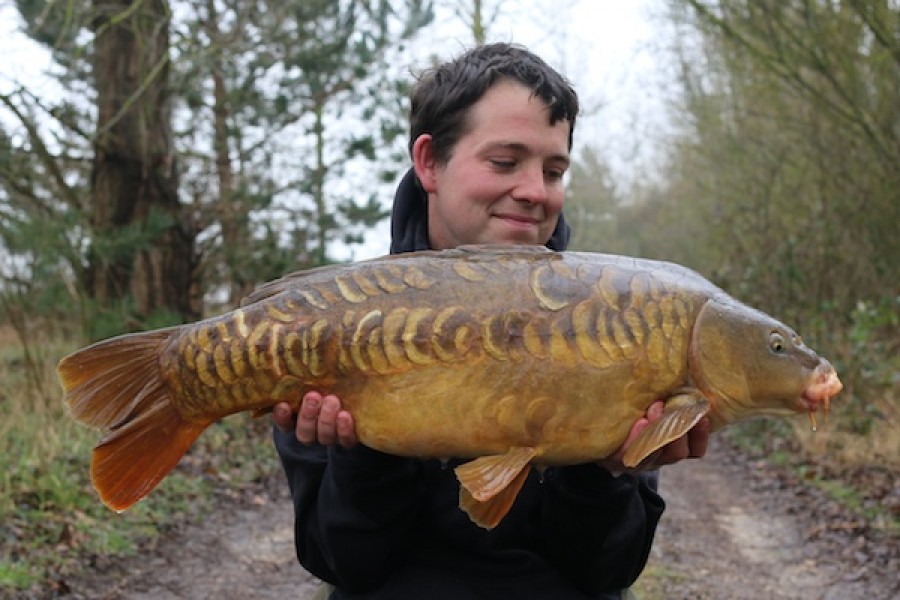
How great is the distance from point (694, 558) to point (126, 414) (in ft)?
16.5

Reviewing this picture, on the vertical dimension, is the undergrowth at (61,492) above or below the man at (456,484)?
below

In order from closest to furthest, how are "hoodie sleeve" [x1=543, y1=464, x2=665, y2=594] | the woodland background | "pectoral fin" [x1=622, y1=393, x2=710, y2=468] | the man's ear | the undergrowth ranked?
1. "pectoral fin" [x1=622, y1=393, x2=710, y2=468]
2. "hoodie sleeve" [x1=543, y1=464, x2=665, y2=594]
3. the man's ear
4. the undergrowth
5. the woodland background

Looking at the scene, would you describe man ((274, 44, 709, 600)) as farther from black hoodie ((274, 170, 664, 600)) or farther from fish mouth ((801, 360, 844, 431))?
fish mouth ((801, 360, 844, 431))

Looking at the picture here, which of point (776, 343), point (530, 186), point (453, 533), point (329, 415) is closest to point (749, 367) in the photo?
point (776, 343)

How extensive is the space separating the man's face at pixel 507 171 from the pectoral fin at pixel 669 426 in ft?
1.96

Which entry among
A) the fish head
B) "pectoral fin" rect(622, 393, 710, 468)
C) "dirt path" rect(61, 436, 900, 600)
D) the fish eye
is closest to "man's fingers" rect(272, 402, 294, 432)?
"pectoral fin" rect(622, 393, 710, 468)

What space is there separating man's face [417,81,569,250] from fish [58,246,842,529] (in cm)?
28

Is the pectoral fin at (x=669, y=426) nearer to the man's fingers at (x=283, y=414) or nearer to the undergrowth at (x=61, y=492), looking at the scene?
the man's fingers at (x=283, y=414)

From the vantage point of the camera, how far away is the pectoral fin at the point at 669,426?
1.84 meters

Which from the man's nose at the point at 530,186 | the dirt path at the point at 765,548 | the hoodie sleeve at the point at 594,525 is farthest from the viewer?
the dirt path at the point at 765,548

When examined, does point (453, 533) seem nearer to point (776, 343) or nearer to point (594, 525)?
point (594, 525)

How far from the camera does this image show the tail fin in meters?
2.04

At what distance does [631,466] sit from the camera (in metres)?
1.87

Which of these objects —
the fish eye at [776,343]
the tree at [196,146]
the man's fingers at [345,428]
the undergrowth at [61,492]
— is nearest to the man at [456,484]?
the man's fingers at [345,428]
